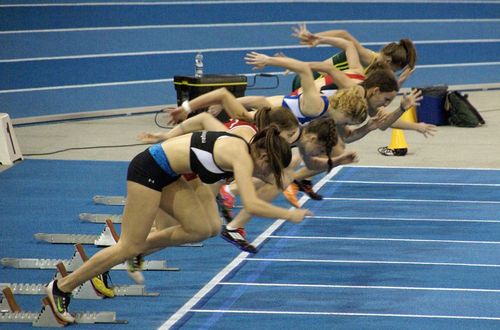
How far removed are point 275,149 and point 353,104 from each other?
197 cm

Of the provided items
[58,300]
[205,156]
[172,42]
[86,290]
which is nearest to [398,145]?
[172,42]

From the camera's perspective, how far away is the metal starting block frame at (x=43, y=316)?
777 cm

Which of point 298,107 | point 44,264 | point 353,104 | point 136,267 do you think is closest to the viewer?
point 136,267

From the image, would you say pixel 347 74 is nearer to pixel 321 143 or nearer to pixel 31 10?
pixel 321 143

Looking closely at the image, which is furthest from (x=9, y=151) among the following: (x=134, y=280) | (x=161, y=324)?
(x=161, y=324)

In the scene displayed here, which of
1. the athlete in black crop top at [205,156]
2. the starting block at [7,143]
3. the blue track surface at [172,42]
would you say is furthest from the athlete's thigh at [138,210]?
the blue track surface at [172,42]

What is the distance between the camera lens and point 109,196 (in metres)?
11.7

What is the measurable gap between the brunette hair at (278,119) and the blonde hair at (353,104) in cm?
105

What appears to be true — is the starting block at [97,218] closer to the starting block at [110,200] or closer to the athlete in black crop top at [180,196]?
the starting block at [110,200]

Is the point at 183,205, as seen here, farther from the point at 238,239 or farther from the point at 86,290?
the point at 238,239

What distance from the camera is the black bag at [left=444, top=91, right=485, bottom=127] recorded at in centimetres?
1576

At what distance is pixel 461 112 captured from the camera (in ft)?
51.8

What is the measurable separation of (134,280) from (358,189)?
4018 millimetres

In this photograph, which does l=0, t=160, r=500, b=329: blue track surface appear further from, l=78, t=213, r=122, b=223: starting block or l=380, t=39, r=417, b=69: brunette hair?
l=380, t=39, r=417, b=69: brunette hair
